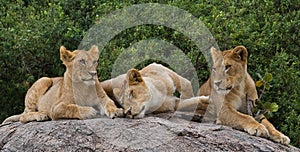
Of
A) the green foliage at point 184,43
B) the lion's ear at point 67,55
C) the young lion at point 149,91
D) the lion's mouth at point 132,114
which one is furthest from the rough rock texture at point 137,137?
the green foliage at point 184,43

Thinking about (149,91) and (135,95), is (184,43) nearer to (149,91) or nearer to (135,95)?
(149,91)

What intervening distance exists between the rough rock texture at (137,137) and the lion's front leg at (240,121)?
7 centimetres

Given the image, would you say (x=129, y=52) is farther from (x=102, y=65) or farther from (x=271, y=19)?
(x=271, y=19)

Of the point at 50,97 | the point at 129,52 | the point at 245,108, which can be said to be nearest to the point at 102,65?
the point at 129,52

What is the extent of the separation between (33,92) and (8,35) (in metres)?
2.52

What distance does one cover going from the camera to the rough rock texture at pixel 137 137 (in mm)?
5637

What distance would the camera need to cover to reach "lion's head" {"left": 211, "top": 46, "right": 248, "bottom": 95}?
6043mm

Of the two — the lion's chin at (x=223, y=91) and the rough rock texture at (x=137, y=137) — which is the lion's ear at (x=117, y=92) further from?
the lion's chin at (x=223, y=91)

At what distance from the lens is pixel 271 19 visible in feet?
32.3

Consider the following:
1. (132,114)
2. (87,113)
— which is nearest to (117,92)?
(87,113)

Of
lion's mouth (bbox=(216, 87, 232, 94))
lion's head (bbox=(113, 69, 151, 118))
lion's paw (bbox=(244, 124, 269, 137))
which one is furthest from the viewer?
lion's mouth (bbox=(216, 87, 232, 94))

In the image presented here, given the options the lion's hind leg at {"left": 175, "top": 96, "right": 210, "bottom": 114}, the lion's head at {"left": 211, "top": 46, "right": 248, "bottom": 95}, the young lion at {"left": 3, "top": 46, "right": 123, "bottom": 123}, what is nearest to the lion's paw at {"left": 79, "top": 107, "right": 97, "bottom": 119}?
the young lion at {"left": 3, "top": 46, "right": 123, "bottom": 123}

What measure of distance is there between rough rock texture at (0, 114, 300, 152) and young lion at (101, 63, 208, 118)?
0.15 metres

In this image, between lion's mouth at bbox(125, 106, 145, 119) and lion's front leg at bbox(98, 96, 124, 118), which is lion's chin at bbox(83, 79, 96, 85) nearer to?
lion's front leg at bbox(98, 96, 124, 118)
